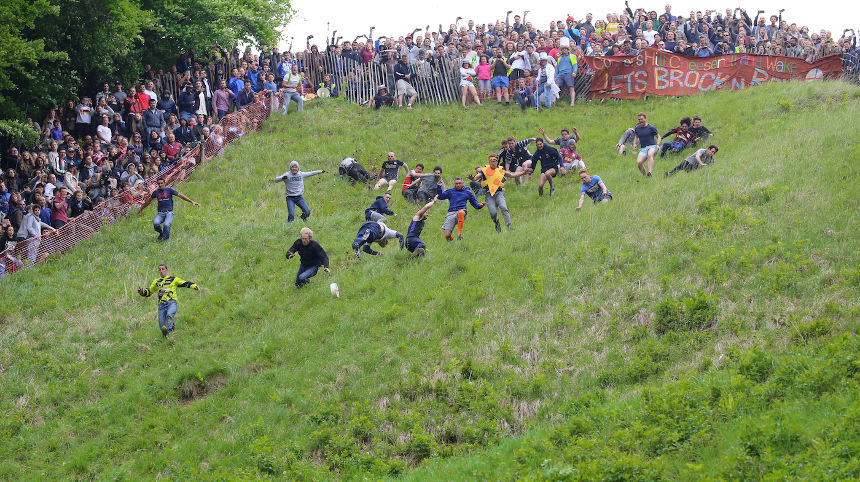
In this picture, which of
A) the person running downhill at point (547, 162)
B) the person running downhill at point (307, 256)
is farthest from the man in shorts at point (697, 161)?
the person running downhill at point (307, 256)

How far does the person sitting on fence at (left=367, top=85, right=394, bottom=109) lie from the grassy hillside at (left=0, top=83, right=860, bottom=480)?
30.2ft

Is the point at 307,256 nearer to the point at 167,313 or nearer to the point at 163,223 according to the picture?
the point at 167,313

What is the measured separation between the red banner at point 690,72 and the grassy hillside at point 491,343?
239 inches

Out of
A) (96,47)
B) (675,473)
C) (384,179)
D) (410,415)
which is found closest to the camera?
(675,473)

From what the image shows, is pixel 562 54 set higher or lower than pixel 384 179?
higher

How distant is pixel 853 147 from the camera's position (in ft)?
57.5

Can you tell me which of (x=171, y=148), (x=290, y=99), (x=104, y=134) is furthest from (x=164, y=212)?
(x=290, y=99)

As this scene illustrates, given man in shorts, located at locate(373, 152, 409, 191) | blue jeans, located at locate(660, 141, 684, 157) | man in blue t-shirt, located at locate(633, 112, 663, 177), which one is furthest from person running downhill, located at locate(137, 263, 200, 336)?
blue jeans, located at locate(660, 141, 684, 157)

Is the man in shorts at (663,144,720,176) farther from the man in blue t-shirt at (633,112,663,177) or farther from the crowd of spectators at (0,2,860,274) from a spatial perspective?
the crowd of spectators at (0,2,860,274)

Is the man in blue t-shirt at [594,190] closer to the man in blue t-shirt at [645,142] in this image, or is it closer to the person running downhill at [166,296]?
the man in blue t-shirt at [645,142]

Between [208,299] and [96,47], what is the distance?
1262cm

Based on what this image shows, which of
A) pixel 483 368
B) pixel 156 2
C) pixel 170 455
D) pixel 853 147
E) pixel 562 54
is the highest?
pixel 156 2

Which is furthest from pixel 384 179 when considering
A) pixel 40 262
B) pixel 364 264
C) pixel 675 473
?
pixel 675 473

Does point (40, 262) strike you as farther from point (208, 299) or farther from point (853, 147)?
point (853, 147)
